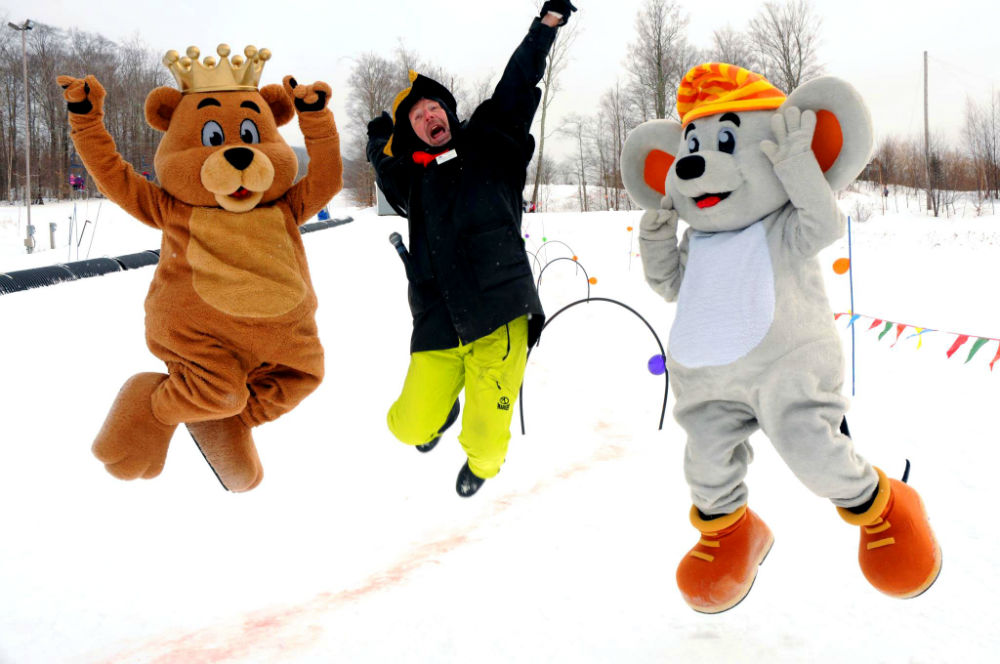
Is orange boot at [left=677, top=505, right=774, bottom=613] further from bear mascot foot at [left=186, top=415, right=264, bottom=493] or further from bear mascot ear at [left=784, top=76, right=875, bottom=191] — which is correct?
bear mascot foot at [left=186, top=415, right=264, bottom=493]

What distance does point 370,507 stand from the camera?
3.42m

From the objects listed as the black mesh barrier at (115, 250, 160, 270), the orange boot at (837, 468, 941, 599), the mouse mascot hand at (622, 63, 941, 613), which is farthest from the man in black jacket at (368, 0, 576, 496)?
the black mesh barrier at (115, 250, 160, 270)

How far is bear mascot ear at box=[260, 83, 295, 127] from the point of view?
253 centimetres

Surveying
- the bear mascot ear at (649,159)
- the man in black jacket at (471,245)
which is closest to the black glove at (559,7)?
the man in black jacket at (471,245)

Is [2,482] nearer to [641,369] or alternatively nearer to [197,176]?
[197,176]

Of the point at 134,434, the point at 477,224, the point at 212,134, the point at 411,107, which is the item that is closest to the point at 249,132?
the point at 212,134

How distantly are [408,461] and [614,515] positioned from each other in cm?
133

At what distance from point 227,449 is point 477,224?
126cm

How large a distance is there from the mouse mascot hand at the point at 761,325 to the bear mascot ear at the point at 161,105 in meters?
1.75

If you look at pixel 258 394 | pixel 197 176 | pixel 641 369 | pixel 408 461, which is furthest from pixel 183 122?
pixel 641 369

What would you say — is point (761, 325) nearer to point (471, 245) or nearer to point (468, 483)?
point (471, 245)

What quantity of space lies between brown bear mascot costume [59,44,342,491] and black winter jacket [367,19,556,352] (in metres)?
0.45

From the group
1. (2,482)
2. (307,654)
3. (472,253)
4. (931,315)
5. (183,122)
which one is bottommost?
(307,654)

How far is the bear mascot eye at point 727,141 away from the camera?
2014 mm
